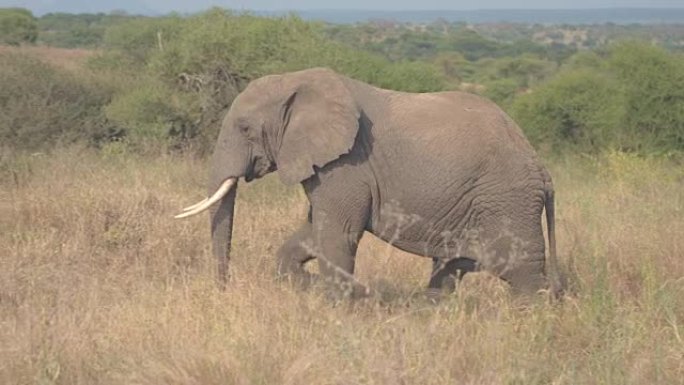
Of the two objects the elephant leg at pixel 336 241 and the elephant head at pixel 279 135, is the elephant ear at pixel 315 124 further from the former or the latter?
the elephant leg at pixel 336 241

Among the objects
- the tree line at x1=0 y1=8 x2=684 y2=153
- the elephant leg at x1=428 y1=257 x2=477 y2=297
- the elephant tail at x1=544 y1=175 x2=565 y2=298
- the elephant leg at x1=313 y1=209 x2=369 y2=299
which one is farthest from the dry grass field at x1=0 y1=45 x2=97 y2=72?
the elephant tail at x1=544 y1=175 x2=565 y2=298

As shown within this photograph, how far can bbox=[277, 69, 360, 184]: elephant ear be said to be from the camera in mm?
5426

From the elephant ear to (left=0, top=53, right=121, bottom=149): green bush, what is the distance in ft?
25.1

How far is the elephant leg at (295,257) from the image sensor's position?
5.79 meters

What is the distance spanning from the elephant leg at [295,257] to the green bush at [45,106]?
293 inches

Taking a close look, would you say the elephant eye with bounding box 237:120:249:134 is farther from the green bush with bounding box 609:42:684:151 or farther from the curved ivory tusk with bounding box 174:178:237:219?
the green bush with bounding box 609:42:684:151

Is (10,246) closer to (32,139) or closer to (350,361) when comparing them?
(350,361)

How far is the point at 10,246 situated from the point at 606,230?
12.1 feet

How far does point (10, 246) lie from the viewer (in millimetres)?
6418

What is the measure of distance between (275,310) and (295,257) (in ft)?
3.62

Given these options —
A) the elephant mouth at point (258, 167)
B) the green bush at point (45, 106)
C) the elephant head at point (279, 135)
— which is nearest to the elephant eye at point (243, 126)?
the elephant head at point (279, 135)

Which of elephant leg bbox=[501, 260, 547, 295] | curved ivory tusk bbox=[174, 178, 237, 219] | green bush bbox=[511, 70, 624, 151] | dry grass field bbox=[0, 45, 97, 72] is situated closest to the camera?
elephant leg bbox=[501, 260, 547, 295]

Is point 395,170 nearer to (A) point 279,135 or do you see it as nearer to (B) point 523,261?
(A) point 279,135

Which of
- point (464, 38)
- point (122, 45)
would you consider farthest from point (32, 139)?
point (464, 38)
